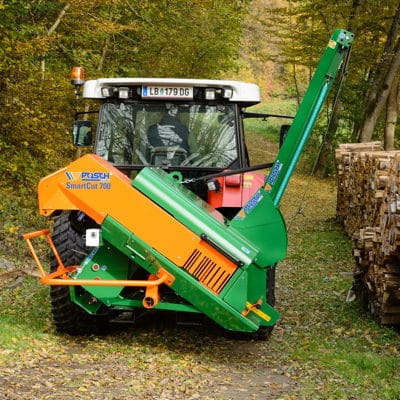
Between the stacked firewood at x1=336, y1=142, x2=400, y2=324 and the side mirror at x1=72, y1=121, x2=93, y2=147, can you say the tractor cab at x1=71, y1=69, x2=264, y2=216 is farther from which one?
the stacked firewood at x1=336, y1=142, x2=400, y2=324

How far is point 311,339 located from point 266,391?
199cm

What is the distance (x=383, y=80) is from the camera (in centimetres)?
2075

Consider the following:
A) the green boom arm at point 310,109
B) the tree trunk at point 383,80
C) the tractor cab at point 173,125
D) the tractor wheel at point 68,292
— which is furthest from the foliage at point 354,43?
the tractor wheel at point 68,292

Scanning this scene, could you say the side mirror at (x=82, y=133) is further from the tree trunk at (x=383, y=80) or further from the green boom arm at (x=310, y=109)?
the tree trunk at (x=383, y=80)

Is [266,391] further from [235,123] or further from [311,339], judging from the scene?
[235,123]

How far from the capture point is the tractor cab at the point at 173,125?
877cm

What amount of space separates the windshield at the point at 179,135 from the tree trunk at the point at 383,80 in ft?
40.6

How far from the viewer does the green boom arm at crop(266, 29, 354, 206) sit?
307 inches

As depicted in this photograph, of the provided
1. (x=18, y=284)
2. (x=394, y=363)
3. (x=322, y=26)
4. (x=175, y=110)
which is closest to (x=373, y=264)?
Answer: (x=394, y=363)

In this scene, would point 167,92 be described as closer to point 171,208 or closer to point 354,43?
point 171,208

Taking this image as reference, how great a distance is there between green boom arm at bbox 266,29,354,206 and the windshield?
113cm

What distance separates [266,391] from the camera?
6.73 m

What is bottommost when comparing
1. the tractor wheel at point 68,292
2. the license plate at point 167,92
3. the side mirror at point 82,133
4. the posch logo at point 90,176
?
the tractor wheel at point 68,292

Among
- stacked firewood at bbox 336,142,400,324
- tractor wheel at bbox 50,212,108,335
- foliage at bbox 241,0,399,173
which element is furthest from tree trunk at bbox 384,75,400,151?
tractor wheel at bbox 50,212,108,335
